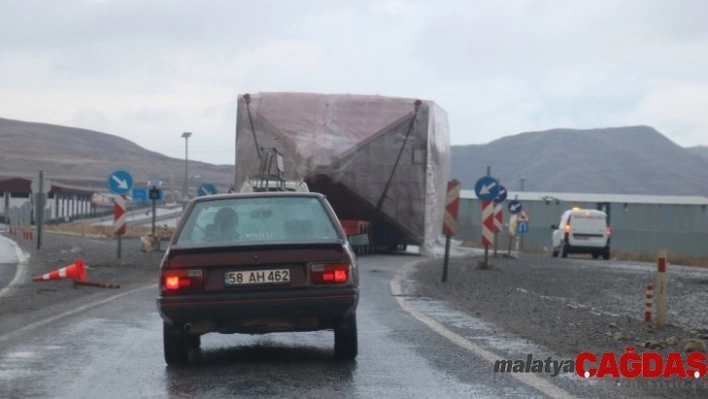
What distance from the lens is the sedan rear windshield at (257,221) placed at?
9.59 metres

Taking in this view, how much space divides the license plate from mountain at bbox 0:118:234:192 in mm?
41865

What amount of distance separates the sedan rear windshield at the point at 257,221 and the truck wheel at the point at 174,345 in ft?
2.54

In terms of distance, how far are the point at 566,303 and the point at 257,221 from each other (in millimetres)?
9363

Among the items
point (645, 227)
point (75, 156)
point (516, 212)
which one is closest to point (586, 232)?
point (516, 212)

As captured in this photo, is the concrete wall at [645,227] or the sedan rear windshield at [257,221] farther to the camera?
the concrete wall at [645,227]

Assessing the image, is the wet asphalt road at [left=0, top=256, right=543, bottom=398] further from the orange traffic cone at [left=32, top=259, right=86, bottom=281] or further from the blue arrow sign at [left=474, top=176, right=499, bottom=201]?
the blue arrow sign at [left=474, top=176, right=499, bottom=201]

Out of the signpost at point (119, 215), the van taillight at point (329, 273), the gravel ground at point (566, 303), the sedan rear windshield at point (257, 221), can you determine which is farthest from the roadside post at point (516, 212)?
the van taillight at point (329, 273)

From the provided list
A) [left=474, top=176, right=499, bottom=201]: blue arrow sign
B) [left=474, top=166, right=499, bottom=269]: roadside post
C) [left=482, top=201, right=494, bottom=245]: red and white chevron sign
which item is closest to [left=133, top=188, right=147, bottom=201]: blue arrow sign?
[left=474, top=166, right=499, bottom=269]: roadside post

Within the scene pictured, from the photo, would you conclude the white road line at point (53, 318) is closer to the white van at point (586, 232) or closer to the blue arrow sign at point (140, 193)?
the white van at point (586, 232)

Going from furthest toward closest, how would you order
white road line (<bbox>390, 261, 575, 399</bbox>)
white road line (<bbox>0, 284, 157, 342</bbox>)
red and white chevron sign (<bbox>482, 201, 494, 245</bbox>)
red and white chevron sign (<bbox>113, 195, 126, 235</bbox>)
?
red and white chevron sign (<bbox>113, 195, 126, 235</bbox>)
red and white chevron sign (<bbox>482, 201, 494, 245</bbox>)
white road line (<bbox>0, 284, 157, 342</bbox>)
white road line (<bbox>390, 261, 575, 399</bbox>)

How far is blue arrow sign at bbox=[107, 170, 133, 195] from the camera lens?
2967 cm

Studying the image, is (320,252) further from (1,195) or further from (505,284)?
(1,195)

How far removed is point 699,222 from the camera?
193 ft

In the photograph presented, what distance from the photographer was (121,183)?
29.9 m
